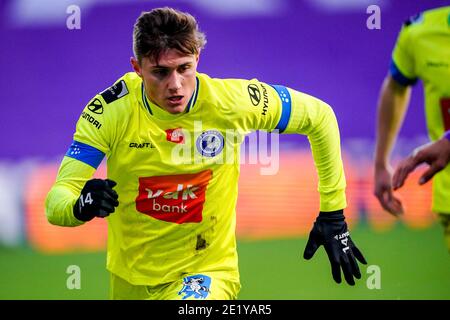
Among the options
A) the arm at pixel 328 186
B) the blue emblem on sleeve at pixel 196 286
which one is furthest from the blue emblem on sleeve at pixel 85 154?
the arm at pixel 328 186

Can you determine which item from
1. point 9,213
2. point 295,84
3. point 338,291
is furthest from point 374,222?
point 9,213

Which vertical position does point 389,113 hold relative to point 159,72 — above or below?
below

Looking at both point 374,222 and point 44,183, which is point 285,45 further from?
point 44,183

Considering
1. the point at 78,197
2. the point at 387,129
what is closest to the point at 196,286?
the point at 78,197

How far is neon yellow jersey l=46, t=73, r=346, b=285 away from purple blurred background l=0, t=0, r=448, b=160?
3.35ft

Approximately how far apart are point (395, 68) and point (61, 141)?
237 centimetres

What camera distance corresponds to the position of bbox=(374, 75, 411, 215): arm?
3486 mm

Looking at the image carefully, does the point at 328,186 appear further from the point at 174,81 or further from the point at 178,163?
the point at 174,81

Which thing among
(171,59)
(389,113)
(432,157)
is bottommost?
(432,157)

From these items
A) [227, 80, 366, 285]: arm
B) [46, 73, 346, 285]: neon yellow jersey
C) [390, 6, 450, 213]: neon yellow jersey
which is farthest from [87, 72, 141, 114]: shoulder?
[390, 6, 450, 213]: neon yellow jersey

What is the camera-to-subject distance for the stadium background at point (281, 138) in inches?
195

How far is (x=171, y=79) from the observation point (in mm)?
3740

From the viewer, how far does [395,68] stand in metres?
3.48

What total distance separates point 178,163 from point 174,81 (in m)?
0.37
